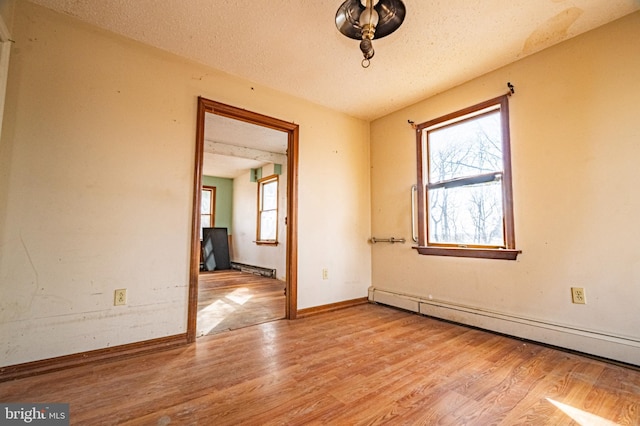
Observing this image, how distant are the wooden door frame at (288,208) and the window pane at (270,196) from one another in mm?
2882

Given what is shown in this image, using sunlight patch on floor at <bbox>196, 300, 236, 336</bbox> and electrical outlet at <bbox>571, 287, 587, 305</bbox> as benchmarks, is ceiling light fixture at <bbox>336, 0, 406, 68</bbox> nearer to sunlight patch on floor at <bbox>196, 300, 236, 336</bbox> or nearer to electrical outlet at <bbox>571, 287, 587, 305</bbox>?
electrical outlet at <bbox>571, 287, 587, 305</bbox>

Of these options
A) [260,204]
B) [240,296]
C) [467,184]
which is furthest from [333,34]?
[260,204]

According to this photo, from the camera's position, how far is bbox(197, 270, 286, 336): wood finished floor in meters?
2.70

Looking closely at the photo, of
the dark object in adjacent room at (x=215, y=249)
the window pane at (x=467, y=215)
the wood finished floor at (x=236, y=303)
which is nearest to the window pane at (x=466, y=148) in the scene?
the window pane at (x=467, y=215)

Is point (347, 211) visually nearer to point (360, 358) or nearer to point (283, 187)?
point (360, 358)

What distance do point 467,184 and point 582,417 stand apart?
187 cm

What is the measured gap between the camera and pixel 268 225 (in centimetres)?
603

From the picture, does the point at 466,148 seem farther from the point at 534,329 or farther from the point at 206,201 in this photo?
the point at 206,201

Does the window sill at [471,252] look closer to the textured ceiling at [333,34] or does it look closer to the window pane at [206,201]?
the textured ceiling at [333,34]

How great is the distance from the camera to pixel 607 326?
74.2 inches

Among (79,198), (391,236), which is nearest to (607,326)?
(391,236)

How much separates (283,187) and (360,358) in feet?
13.6

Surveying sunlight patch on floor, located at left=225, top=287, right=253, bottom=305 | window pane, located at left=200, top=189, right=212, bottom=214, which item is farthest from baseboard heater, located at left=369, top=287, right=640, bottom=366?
window pane, located at left=200, top=189, right=212, bottom=214

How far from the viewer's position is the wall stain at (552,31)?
1.89 metres
